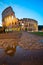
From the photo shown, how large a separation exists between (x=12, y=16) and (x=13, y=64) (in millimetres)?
50111

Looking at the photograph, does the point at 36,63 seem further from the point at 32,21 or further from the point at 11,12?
the point at 32,21

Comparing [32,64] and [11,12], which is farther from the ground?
[11,12]

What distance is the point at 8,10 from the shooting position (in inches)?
2072

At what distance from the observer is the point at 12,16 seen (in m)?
52.8

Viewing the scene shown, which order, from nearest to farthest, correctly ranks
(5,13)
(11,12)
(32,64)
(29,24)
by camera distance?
(32,64) → (5,13) → (11,12) → (29,24)

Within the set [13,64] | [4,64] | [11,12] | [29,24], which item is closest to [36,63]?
[13,64]

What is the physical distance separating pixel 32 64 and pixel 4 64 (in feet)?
2.67

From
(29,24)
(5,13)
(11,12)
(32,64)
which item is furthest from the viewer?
(29,24)

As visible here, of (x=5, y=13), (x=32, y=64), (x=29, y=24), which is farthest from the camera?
(x=29, y=24)

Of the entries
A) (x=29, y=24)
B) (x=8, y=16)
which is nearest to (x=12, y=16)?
(x=8, y=16)

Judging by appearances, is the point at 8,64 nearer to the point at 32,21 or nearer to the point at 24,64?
the point at 24,64

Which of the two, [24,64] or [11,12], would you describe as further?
[11,12]

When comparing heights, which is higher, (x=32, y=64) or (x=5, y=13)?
(x=5, y=13)

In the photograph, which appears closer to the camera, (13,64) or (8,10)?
(13,64)
